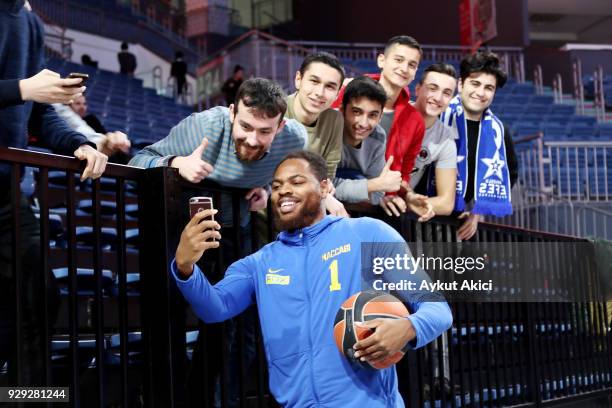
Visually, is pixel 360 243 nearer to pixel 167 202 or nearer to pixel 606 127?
pixel 167 202

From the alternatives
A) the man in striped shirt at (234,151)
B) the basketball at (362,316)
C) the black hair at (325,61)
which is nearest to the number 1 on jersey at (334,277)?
the basketball at (362,316)

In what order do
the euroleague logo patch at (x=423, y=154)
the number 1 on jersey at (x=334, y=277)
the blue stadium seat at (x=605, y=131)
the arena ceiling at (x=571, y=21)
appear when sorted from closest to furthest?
the number 1 on jersey at (x=334, y=277) < the euroleague logo patch at (x=423, y=154) < the blue stadium seat at (x=605, y=131) < the arena ceiling at (x=571, y=21)

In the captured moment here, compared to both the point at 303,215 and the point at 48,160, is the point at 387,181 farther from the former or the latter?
the point at 48,160

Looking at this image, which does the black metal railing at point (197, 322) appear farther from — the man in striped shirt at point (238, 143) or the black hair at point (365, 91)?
the black hair at point (365, 91)

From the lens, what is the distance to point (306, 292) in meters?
2.94

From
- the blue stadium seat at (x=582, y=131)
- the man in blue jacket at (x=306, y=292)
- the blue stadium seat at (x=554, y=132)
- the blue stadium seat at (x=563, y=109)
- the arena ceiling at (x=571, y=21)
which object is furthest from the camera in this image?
the arena ceiling at (x=571, y=21)

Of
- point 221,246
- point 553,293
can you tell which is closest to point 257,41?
point 553,293

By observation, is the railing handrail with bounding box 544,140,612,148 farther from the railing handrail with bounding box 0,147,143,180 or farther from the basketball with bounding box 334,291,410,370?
the railing handrail with bounding box 0,147,143,180

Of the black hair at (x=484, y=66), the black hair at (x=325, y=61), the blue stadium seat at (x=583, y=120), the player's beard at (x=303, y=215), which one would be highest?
the blue stadium seat at (x=583, y=120)

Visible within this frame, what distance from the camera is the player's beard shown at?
9.75 feet

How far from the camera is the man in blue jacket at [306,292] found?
9.09 feet

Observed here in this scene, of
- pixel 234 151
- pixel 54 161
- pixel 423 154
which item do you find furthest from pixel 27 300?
pixel 423 154

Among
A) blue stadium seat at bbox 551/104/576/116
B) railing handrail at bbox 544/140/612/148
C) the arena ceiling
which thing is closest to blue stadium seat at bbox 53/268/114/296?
railing handrail at bbox 544/140/612/148

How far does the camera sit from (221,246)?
318cm
